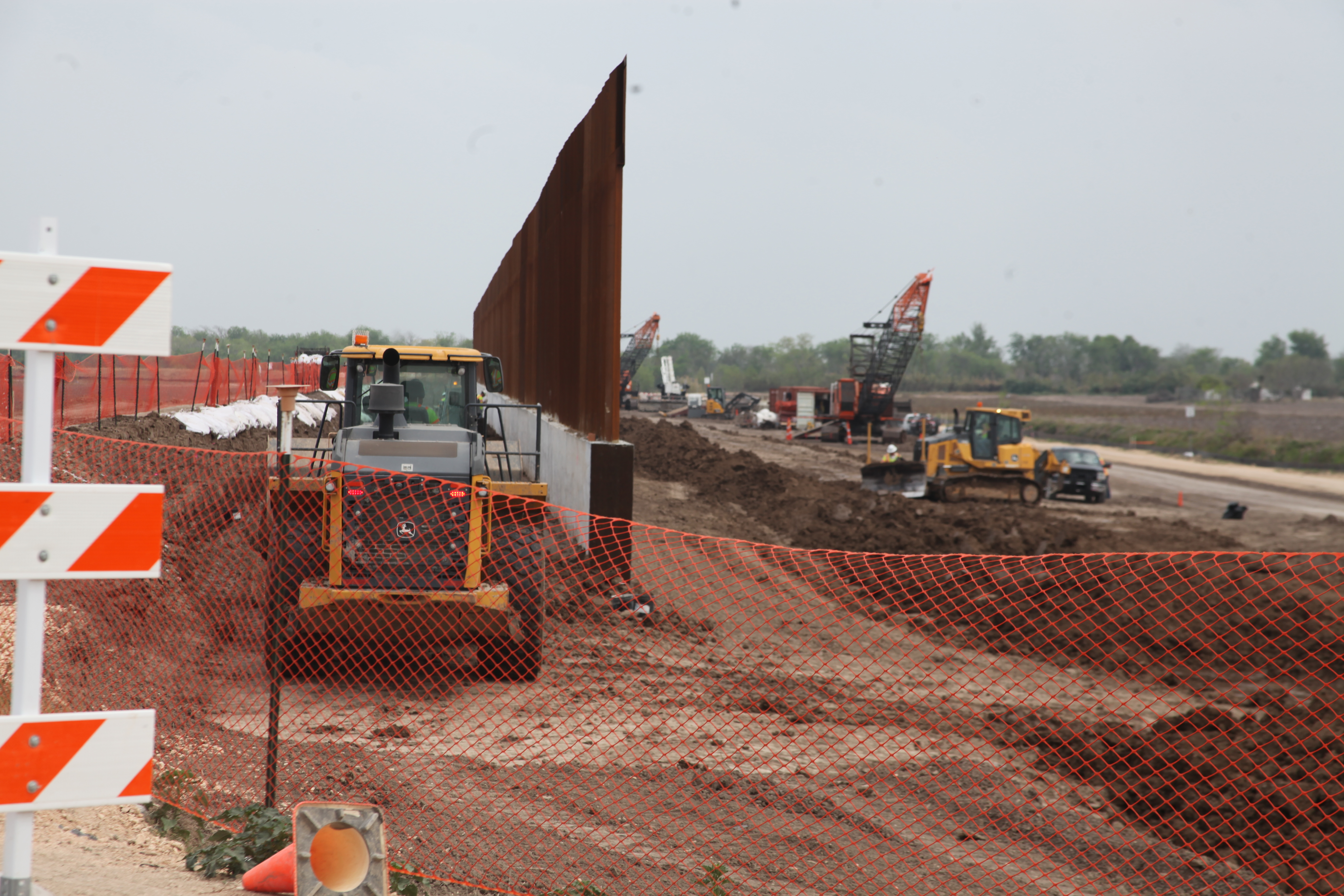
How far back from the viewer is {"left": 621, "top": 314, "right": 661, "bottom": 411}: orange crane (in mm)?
70562

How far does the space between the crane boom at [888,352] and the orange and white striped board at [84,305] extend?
4477cm

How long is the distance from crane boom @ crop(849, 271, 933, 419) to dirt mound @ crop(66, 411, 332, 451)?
31.8 meters

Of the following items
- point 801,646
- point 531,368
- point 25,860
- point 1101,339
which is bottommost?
point 801,646

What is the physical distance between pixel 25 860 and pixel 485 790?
120 inches

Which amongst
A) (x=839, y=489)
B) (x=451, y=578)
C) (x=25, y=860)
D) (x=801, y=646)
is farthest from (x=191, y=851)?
(x=839, y=489)

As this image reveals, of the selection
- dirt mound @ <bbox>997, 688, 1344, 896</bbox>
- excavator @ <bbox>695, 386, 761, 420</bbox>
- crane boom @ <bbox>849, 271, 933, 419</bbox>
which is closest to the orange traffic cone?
dirt mound @ <bbox>997, 688, 1344, 896</bbox>

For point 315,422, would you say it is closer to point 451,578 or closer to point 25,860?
point 451,578

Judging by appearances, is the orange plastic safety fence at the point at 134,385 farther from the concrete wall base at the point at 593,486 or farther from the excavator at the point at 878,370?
the excavator at the point at 878,370

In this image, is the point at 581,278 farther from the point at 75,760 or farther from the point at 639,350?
the point at 639,350

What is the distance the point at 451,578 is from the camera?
24.6 ft

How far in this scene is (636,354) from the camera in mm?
71125

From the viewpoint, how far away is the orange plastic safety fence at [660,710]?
5172 mm

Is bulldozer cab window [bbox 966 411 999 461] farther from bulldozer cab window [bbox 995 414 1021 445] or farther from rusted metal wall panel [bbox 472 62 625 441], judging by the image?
rusted metal wall panel [bbox 472 62 625 441]

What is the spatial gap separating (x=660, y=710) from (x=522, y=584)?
140 cm
